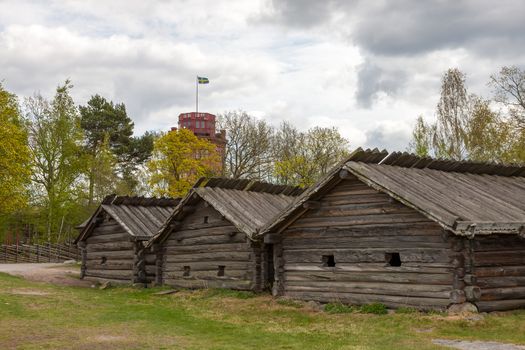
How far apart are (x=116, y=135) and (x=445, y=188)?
50.4 meters

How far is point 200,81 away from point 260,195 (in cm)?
4220

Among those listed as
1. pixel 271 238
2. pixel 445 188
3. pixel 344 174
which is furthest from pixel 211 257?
pixel 445 188

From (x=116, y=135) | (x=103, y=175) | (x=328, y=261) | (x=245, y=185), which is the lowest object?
(x=328, y=261)

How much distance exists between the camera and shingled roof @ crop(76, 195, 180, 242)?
26297 mm

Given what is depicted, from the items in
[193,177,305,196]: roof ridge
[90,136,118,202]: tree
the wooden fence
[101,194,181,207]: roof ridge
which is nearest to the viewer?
[193,177,305,196]: roof ridge

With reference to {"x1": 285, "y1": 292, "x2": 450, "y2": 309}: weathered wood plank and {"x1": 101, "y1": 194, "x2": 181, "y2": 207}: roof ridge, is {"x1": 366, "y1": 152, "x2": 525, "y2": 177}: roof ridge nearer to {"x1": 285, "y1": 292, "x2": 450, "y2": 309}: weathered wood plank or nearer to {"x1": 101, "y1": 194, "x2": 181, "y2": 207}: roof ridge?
{"x1": 285, "y1": 292, "x2": 450, "y2": 309}: weathered wood plank

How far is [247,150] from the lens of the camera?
5028cm

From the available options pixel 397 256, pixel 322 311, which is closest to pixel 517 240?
pixel 397 256

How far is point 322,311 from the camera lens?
1712cm

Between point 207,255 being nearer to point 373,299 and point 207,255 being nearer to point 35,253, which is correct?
point 373,299

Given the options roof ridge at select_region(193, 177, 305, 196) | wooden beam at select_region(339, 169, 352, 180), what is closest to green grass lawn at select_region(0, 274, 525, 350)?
wooden beam at select_region(339, 169, 352, 180)

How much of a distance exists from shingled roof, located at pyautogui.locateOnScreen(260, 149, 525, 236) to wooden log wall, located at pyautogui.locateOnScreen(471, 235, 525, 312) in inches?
27.3

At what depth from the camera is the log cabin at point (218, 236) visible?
69.9 ft

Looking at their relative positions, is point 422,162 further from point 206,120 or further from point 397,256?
point 206,120
